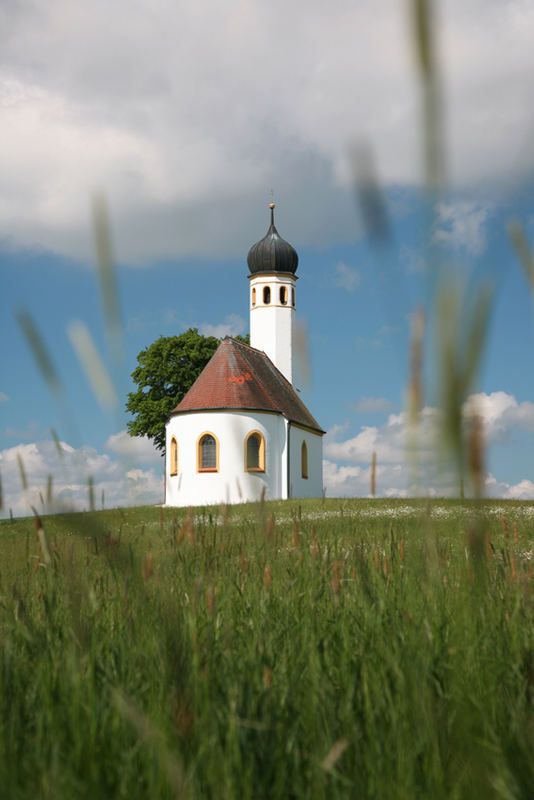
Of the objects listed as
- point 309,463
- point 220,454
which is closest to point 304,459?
point 309,463

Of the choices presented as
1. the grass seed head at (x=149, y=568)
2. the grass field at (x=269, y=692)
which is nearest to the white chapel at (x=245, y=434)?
the grass field at (x=269, y=692)

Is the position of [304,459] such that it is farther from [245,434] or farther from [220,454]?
[245,434]

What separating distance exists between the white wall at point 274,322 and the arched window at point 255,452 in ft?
25.6

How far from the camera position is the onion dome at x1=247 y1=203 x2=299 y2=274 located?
40125mm

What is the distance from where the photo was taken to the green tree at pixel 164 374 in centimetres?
3894

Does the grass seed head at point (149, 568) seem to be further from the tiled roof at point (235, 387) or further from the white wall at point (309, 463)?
the white wall at point (309, 463)

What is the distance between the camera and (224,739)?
1.77 metres

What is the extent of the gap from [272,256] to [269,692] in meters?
39.3

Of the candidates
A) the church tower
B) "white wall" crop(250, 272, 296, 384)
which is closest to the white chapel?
"white wall" crop(250, 272, 296, 384)

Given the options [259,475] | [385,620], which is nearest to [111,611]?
[385,620]

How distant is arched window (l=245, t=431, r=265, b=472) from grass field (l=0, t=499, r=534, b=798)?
29.0 meters

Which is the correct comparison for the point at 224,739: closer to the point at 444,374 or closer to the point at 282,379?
the point at 444,374

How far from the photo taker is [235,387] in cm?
3234

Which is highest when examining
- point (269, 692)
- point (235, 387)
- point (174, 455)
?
point (235, 387)
